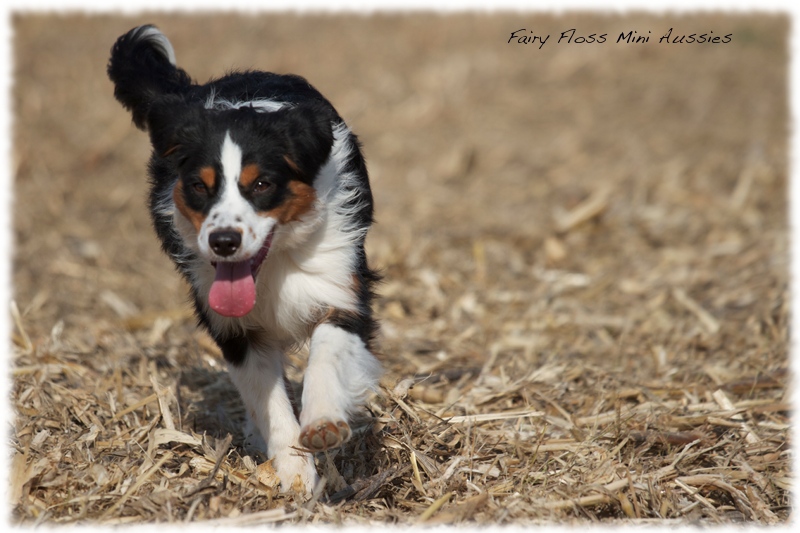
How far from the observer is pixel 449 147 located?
13383 millimetres

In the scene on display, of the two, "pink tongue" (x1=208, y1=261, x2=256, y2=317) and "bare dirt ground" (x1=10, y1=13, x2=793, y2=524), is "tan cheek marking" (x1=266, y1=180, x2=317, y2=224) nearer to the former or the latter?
"pink tongue" (x1=208, y1=261, x2=256, y2=317)

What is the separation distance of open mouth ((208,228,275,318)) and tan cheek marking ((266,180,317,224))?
0.10 m

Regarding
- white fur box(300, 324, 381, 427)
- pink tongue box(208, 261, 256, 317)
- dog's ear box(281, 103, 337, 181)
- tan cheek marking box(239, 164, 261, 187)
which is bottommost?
white fur box(300, 324, 381, 427)

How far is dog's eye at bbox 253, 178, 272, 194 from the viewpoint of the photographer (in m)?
4.34

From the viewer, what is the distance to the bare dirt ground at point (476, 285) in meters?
4.73

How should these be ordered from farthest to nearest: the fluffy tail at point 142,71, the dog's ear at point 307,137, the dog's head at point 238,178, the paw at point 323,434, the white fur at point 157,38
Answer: the white fur at point 157,38, the fluffy tail at point 142,71, the dog's ear at point 307,137, the dog's head at point 238,178, the paw at point 323,434

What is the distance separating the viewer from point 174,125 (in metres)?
4.57

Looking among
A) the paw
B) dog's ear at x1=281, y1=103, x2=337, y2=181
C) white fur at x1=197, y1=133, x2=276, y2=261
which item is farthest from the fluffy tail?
the paw

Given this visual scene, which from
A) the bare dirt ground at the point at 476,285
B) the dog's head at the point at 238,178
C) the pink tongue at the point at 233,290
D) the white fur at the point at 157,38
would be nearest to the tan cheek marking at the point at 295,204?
the dog's head at the point at 238,178

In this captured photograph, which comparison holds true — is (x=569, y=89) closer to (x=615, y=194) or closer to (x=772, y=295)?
(x=615, y=194)

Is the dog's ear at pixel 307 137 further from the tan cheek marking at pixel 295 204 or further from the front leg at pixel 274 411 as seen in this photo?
the front leg at pixel 274 411

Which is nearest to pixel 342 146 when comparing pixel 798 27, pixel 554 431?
pixel 554 431

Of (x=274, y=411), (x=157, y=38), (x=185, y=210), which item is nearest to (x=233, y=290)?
(x=185, y=210)

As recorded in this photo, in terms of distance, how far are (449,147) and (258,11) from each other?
18.8 feet
